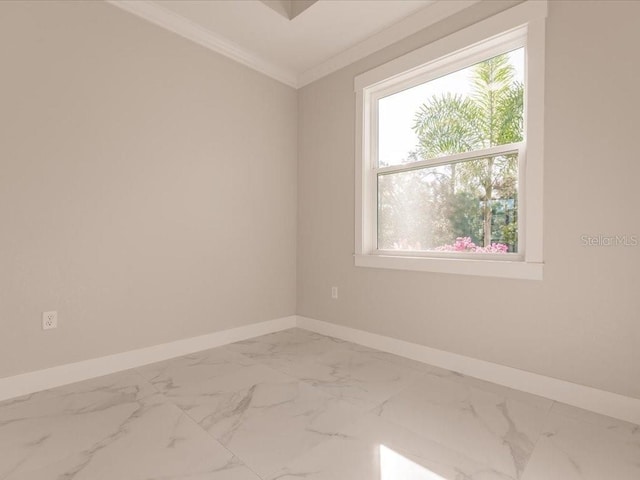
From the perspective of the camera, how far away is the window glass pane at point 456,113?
228 centimetres

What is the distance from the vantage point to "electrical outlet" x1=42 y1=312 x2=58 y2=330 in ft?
6.86

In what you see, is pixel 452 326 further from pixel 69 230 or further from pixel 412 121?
pixel 69 230

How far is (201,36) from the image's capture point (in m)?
2.78

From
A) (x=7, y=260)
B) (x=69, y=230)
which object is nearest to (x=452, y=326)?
(x=69, y=230)

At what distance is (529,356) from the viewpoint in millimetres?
2088

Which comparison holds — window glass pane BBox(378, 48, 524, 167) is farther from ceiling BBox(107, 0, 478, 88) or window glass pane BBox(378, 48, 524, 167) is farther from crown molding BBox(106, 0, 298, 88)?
crown molding BBox(106, 0, 298, 88)

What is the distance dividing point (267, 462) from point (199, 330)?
1.61m

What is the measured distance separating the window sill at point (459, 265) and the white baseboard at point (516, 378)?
1.90 feet

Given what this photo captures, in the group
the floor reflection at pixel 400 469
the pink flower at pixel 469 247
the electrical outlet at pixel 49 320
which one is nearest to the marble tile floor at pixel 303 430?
the floor reflection at pixel 400 469

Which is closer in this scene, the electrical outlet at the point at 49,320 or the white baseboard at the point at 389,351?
the white baseboard at the point at 389,351

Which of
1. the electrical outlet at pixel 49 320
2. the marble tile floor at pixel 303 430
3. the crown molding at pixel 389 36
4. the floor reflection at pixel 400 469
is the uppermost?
the crown molding at pixel 389 36

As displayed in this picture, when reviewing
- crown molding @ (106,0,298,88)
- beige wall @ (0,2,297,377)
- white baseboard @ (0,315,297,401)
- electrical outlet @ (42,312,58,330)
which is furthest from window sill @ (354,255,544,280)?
electrical outlet @ (42,312,58,330)

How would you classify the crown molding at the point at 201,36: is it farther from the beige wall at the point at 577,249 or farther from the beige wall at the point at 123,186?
the beige wall at the point at 577,249

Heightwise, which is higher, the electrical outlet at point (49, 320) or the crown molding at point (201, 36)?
the crown molding at point (201, 36)
